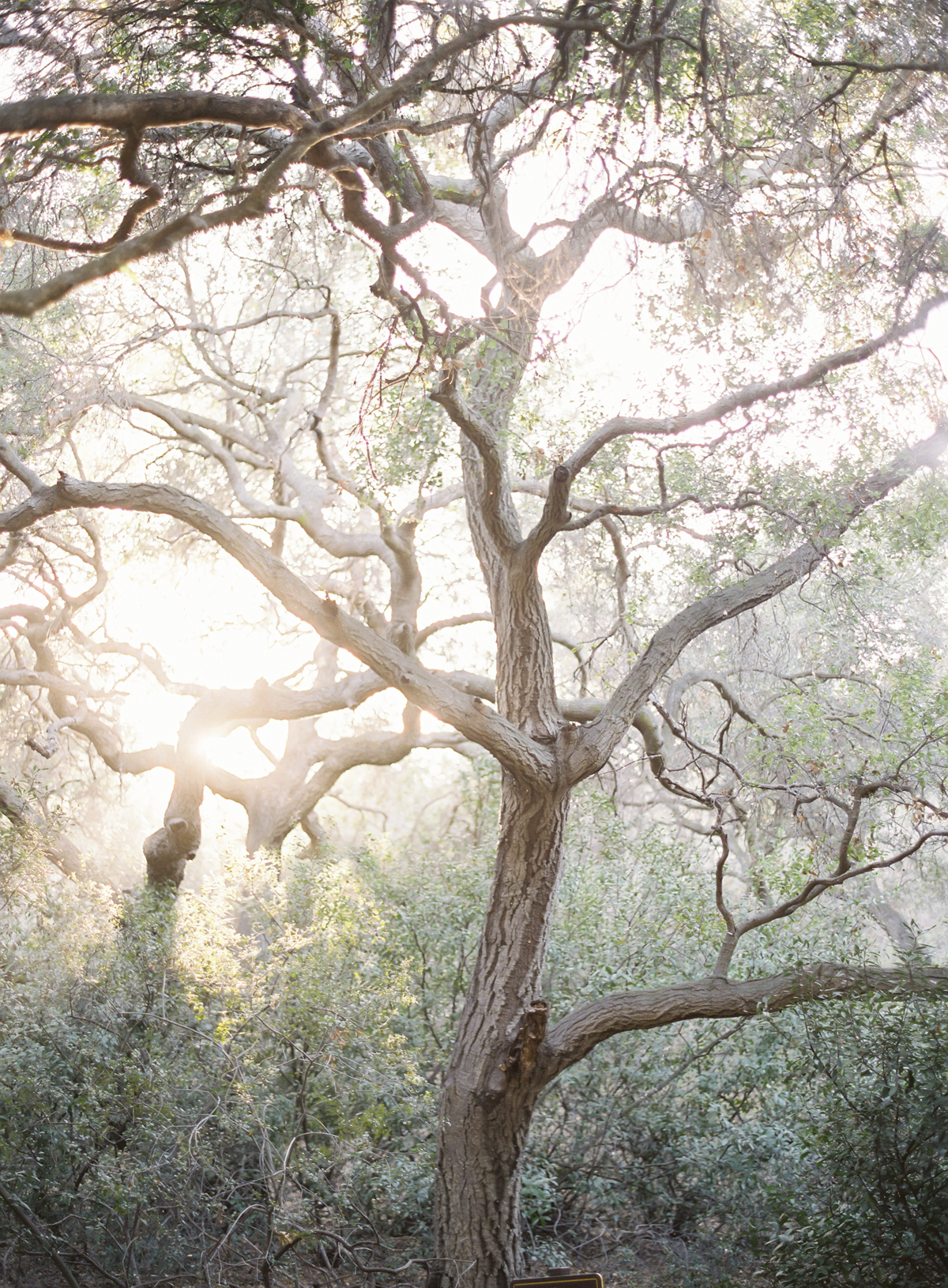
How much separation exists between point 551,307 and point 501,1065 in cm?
409

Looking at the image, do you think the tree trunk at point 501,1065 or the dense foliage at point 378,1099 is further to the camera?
the tree trunk at point 501,1065

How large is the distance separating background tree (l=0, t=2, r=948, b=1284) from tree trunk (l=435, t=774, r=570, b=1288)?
0.02 m

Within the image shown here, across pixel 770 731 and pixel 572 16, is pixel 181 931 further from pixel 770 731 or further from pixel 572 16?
pixel 572 16

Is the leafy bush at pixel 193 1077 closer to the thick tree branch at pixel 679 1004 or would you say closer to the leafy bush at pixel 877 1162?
the thick tree branch at pixel 679 1004

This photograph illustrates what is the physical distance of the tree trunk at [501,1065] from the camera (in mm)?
4770

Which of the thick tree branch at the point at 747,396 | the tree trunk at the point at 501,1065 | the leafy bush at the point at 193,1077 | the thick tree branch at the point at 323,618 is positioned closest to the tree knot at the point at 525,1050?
the tree trunk at the point at 501,1065

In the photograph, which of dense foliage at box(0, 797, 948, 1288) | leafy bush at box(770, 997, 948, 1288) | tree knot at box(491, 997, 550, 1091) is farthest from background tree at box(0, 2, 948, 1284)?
dense foliage at box(0, 797, 948, 1288)

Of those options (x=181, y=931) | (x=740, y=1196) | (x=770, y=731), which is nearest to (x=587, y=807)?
(x=770, y=731)

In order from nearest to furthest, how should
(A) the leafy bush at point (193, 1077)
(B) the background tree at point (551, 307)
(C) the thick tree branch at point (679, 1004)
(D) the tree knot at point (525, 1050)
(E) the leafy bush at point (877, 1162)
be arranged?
(E) the leafy bush at point (877, 1162)
(B) the background tree at point (551, 307)
(C) the thick tree branch at point (679, 1004)
(D) the tree knot at point (525, 1050)
(A) the leafy bush at point (193, 1077)

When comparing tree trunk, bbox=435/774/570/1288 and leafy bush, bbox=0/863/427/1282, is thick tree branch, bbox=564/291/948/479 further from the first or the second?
leafy bush, bbox=0/863/427/1282

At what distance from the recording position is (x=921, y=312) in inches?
212

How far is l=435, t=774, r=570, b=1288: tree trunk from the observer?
4.77m

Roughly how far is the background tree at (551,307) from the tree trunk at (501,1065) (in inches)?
0.6

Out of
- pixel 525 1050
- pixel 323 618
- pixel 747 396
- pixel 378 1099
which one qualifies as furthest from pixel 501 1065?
pixel 747 396
